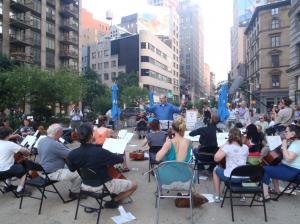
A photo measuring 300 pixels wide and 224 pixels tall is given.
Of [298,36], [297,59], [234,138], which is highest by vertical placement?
[298,36]

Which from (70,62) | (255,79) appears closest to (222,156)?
(70,62)

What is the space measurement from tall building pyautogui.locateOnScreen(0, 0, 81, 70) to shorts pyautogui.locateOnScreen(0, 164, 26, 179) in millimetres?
38982

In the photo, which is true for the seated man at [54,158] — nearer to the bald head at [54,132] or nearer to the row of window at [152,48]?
the bald head at [54,132]

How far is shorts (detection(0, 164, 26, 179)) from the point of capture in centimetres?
595

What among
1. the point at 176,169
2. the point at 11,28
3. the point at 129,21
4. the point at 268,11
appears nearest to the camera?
the point at 176,169

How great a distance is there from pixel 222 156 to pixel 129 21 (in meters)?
110

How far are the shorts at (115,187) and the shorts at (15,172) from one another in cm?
183

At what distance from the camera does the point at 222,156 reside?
211 inches

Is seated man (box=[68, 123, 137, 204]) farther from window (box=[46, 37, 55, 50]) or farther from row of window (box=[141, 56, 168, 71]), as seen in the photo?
row of window (box=[141, 56, 168, 71])

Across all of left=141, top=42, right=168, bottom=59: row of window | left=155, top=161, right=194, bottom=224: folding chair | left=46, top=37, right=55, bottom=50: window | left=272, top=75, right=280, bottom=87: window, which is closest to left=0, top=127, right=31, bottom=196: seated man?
left=155, top=161, right=194, bottom=224: folding chair

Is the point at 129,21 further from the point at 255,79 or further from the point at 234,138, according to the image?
the point at 234,138

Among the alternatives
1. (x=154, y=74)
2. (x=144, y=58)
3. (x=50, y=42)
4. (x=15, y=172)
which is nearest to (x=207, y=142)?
(x=15, y=172)

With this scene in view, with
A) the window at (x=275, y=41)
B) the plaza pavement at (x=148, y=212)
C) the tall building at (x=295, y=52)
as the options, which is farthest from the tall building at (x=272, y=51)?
the plaza pavement at (x=148, y=212)

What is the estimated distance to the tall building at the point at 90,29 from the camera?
4097 inches
